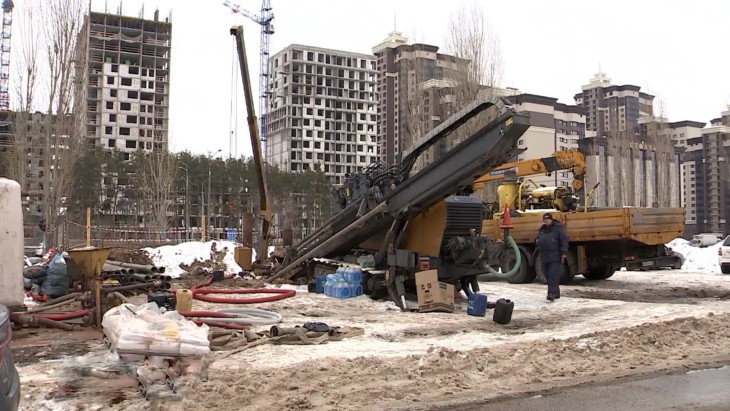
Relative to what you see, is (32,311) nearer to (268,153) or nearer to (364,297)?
(364,297)

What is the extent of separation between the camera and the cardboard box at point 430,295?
1055cm

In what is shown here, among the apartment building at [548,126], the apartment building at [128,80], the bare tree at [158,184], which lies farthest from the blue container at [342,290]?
the apartment building at [128,80]

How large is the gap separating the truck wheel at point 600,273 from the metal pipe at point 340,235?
7.77 metres

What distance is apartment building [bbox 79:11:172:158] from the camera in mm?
96938

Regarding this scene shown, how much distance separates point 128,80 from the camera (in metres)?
99.2

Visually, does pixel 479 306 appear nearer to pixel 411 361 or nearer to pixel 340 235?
pixel 340 235

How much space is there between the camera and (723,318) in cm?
916

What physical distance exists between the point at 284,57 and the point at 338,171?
2681 centimetres

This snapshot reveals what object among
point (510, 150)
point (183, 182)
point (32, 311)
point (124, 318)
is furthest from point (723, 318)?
point (183, 182)

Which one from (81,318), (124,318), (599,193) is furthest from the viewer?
(599,193)

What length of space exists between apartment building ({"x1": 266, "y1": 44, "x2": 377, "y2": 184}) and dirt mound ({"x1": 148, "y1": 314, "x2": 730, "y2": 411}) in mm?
120398

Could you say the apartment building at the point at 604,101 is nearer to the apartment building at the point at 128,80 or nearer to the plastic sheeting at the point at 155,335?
the apartment building at the point at 128,80

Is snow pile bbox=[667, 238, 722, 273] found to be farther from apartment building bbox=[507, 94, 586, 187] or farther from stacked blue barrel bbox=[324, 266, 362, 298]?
apartment building bbox=[507, 94, 586, 187]

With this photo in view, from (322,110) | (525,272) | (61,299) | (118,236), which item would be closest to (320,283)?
(61,299)
